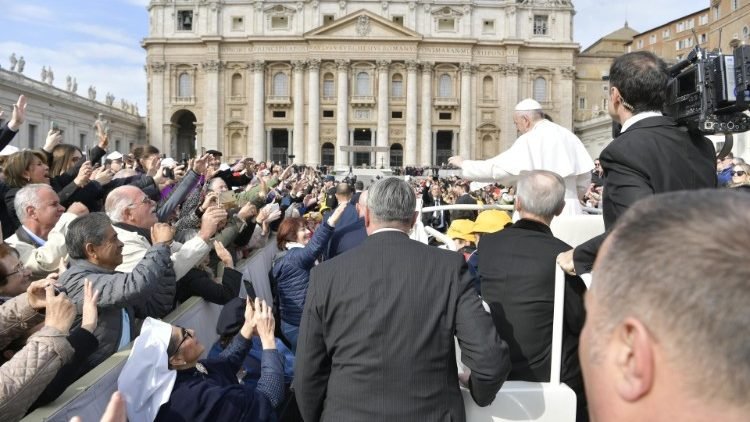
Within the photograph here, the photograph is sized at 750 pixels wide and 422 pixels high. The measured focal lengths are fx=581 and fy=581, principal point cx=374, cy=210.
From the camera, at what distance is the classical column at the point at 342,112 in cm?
5222

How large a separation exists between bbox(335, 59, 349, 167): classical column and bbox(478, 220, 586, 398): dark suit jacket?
4920cm

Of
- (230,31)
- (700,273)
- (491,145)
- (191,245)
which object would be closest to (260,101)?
(230,31)

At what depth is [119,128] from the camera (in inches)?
2029

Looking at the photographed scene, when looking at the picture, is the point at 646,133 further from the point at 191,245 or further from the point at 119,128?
the point at 119,128

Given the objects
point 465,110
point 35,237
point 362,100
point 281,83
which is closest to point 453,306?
point 35,237

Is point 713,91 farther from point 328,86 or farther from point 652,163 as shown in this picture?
point 328,86

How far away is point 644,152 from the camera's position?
8.50 feet

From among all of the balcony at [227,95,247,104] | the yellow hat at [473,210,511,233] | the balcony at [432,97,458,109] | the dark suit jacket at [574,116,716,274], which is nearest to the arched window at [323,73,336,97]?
the balcony at [227,95,247,104]

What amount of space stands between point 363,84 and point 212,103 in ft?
45.6

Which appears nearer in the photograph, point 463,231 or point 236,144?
→ point 463,231

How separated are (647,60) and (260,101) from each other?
173 ft

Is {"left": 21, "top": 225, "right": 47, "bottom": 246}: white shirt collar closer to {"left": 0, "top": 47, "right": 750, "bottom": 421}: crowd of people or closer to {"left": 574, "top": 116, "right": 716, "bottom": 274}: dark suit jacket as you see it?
{"left": 0, "top": 47, "right": 750, "bottom": 421}: crowd of people

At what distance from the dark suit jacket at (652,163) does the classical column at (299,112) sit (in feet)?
168

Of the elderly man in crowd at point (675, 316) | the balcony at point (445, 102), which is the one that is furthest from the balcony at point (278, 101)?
the elderly man in crowd at point (675, 316)
